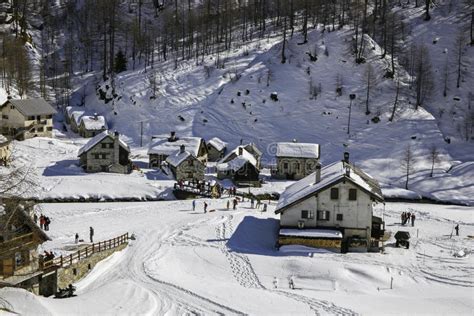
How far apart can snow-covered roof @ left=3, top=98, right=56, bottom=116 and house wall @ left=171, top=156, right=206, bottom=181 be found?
87.4ft

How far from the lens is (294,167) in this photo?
72188 mm

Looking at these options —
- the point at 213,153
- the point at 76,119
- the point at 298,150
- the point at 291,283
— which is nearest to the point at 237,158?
the point at 298,150

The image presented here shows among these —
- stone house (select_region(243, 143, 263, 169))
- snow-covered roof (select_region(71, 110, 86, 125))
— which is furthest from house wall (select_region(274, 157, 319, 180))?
snow-covered roof (select_region(71, 110, 86, 125))

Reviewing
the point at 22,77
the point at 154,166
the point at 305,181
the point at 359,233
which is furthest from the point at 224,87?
the point at 359,233

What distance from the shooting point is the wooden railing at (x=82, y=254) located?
109 feet

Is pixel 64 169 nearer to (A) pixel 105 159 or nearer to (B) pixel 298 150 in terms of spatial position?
(A) pixel 105 159

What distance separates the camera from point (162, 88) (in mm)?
92188

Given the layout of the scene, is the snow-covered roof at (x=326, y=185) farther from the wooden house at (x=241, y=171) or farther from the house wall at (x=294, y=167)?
the house wall at (x=294, y=167)

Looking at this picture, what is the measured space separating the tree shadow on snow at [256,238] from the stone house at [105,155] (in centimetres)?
2454

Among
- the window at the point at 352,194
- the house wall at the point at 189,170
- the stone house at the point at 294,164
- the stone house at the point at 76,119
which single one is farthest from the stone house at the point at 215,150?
the window at the point at 352,194

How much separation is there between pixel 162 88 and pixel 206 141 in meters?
15.6

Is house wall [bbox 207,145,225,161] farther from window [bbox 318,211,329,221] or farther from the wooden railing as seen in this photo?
the wooden railing

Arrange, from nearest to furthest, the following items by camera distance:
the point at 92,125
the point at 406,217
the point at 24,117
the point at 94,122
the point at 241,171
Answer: the point at 406,217
the point at 241,171
the point at 24,117
the point at 92,125
the point at 94,122

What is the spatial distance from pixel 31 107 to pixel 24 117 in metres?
2.25
